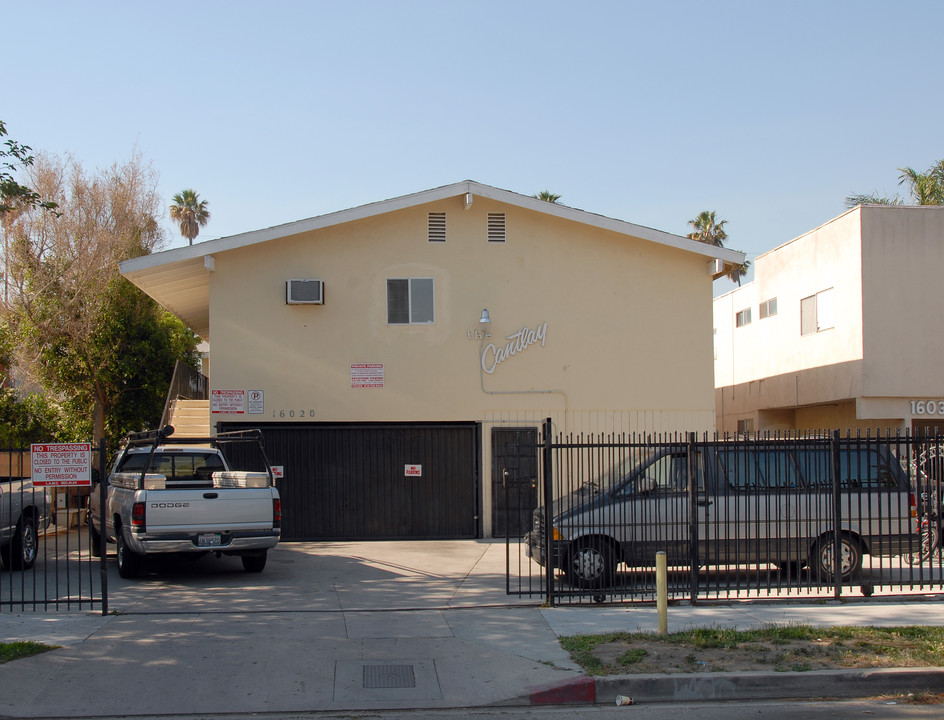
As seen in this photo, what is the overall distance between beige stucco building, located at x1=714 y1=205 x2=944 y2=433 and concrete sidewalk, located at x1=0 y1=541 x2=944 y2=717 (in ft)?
31.7

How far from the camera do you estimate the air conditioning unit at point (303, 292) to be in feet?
56.4

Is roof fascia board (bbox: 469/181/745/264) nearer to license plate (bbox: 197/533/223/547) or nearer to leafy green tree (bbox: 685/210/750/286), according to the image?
license plate (bbox: 197/533/223/547)

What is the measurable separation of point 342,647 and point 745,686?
382 cm

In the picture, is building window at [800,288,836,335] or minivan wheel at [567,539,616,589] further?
building window at [800,288,836,335]

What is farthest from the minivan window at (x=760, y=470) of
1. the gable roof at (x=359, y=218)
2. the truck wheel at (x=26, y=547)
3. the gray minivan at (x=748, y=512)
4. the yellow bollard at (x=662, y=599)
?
the truck wheel at (x=26, y=547)

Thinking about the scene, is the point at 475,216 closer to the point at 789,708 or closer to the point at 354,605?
the point at 354,605

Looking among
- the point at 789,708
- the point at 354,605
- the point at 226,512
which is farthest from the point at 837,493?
the point at 226,512

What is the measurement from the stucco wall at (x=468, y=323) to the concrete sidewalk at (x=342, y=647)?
4.99m

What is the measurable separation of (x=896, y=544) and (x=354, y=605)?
270 inches

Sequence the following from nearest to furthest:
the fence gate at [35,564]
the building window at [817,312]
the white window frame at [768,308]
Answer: the fence gate at [35,564]
the building window at [817,312]
the white window frame at [768,308]

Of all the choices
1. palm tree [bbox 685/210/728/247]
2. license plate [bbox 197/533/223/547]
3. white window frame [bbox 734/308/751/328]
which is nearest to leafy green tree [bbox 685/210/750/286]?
palm tree [bbox 685/210/728/247]

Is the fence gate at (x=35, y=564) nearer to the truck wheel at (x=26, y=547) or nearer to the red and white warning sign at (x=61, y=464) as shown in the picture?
the truck wheel at (x=26, y=547)

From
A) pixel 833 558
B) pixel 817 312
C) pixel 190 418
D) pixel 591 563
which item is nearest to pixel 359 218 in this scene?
pixel 190 418

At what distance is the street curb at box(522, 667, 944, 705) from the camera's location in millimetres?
7789
